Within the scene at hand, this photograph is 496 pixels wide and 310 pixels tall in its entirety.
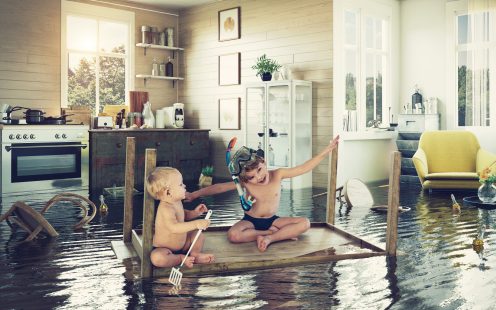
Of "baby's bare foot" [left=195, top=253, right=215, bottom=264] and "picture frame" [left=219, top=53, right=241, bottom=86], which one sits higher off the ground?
"picture frame" [left=219, top=53, right=241, bottom=86]

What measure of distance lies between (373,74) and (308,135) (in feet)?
5.38

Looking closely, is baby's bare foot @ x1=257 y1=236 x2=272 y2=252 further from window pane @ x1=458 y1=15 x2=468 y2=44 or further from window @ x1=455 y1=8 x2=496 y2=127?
window pane @ x1=458 y1=15 x2=468 y2=44

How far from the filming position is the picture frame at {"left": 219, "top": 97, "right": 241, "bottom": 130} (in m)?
9.43

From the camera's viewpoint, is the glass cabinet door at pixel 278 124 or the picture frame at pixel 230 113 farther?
the picture frame at pixel 230 113

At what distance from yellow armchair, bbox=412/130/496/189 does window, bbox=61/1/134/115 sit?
195 inches

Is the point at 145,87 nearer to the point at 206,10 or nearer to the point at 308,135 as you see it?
A: the point at 206,10

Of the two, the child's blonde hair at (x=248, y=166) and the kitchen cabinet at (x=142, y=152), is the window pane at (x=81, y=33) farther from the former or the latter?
the child's blonde hair at (x=248, y=166)

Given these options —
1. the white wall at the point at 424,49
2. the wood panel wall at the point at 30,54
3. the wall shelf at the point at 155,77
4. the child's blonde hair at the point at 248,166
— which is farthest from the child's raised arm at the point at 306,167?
the wall shelf at the point at 155,77

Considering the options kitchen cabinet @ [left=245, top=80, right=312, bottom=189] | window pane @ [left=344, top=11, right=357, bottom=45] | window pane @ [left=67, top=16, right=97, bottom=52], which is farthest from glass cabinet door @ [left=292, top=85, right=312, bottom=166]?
window pane @ [left=67, top=16, right=97, bottom=52]

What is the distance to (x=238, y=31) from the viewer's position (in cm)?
930

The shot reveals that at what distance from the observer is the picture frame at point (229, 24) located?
9312 millimetres

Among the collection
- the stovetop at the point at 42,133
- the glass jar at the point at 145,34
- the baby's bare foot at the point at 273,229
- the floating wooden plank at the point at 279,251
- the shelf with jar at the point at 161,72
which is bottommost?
the floating wooden plank at the point at 279,251

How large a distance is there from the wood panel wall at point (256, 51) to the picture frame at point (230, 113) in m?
0.09

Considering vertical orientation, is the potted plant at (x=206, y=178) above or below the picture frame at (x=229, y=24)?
below
